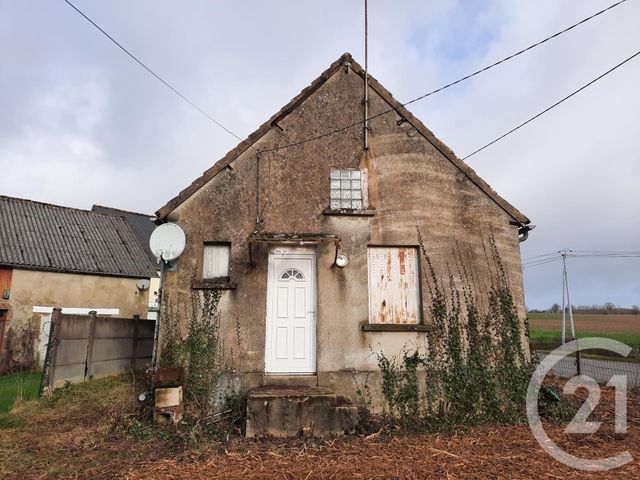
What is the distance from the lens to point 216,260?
799cm

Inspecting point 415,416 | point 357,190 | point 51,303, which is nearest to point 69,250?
point 51,303

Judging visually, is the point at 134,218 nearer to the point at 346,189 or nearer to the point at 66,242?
the point at 66,242

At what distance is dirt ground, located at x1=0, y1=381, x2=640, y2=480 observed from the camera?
498 cm

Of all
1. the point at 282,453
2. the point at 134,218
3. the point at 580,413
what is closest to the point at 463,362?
the point at 580,413

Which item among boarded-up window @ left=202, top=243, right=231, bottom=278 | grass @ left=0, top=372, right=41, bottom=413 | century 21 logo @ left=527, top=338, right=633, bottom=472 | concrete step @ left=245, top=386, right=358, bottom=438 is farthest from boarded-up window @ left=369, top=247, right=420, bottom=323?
grass @ left=0, top=372, right=41, bottom=413

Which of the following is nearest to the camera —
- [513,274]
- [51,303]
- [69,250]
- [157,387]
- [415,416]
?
[157,387]

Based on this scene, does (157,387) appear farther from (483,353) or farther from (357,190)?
(483,353)

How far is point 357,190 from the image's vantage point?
8.41 metres

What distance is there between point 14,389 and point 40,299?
6.43 metres

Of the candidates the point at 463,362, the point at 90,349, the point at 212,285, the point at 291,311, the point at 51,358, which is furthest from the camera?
the point at 90,349

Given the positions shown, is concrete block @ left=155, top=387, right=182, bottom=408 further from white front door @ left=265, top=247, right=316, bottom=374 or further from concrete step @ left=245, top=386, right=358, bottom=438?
white front door @ left=265, top=247, right=316, bottom=374

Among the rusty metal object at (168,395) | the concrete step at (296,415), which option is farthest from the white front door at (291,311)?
the rusty metal object at (168,395)

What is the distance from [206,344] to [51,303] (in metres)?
12.6

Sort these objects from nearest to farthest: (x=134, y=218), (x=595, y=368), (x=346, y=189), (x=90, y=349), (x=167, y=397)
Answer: (x=167, y=397) → (x=346, y=189) → (x=90, y=349) → (x=595, y=368) → (x=134, y=218)
